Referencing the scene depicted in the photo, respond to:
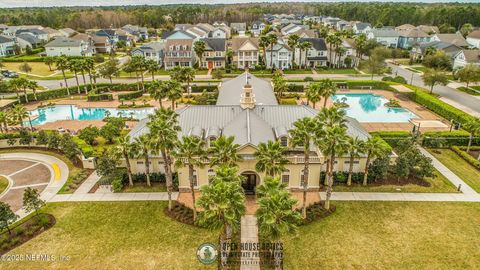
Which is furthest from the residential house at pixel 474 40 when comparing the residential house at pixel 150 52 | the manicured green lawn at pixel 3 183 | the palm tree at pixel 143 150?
the manicured green lawn at pixel 3 183

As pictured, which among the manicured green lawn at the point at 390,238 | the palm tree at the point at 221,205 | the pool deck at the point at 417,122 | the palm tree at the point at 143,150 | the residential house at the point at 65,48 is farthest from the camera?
the residential house at the point at 65,48

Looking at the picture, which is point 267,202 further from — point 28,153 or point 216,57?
point 216,57

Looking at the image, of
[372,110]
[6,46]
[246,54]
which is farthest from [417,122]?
[6,46]

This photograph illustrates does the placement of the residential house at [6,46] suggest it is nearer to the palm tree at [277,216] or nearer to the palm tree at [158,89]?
the palm tree at [158,89]

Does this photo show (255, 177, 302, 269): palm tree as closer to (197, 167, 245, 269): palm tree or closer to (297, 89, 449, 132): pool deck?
(197, 167, 245, 269): palm tree

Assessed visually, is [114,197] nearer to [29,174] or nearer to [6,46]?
[29,174]

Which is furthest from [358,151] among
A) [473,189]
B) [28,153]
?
[28,153]
